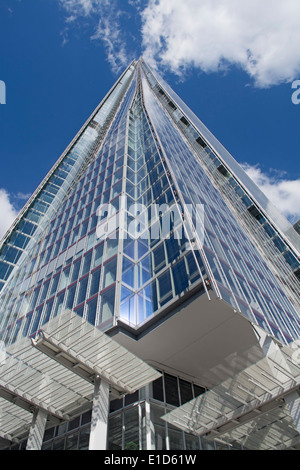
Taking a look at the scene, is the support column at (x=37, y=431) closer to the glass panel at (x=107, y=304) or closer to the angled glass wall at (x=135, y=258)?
the angled glass wall at (x=135, y=258)

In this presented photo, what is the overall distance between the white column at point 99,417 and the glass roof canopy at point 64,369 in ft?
1.16

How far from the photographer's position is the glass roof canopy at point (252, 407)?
12344mm

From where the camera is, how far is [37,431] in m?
14.9

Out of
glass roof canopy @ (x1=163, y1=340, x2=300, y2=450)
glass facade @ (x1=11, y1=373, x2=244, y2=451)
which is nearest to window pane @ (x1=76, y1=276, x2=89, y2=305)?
glass facade @ (x1=11, y1=373, x2=244, y2=451)

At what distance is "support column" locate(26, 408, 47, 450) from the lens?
48.2 ft

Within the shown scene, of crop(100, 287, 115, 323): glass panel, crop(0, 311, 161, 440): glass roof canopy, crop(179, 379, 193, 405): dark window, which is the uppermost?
crop(100, 287, 115, 323): glass panel

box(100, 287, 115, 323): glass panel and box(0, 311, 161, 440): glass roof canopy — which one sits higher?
box(100, 287, 115, 323): glass panel

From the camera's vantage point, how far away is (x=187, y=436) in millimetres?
15383

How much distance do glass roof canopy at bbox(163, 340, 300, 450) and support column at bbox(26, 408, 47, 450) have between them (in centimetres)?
581

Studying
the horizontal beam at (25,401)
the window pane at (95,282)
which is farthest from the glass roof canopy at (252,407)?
the window pane at (95,282)

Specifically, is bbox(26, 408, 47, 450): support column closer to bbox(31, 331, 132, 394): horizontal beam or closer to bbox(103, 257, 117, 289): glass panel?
bbox(31, 331, 132, 394): horizontal beam

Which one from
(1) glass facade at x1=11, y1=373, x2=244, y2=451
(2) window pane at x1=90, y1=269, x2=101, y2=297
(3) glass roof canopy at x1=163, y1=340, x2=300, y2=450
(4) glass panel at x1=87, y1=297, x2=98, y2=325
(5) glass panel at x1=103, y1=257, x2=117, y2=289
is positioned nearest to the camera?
(3) glass roof canopy at x1=163, y1=340, x2=300, y2=450
